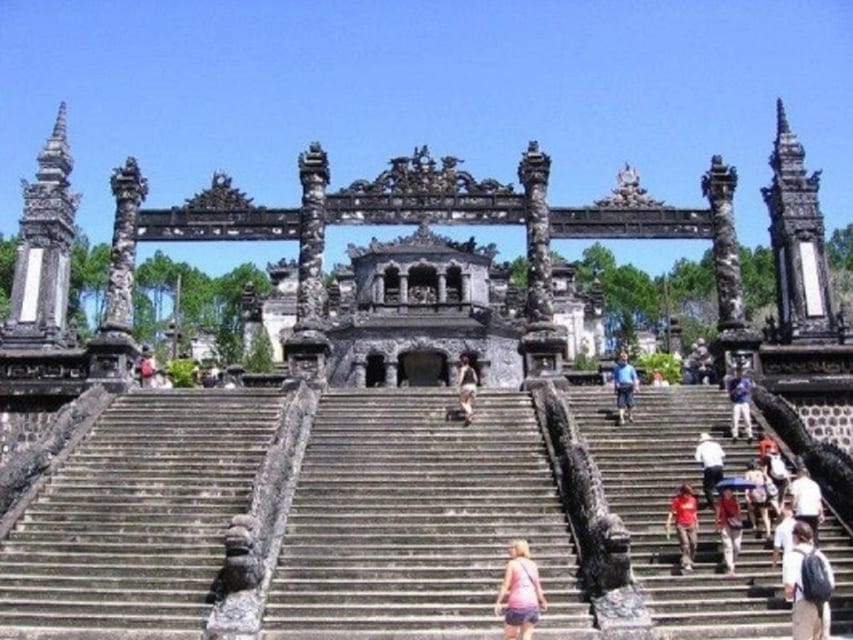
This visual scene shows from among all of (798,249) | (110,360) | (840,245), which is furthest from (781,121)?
(840,245)

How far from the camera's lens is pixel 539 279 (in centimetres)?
1997

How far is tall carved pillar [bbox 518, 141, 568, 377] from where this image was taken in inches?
717

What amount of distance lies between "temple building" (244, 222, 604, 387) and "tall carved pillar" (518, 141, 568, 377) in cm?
1003

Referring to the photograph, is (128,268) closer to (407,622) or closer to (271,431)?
(271,431)

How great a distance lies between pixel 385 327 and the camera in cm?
3288

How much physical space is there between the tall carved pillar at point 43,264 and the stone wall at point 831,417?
17.4 meters

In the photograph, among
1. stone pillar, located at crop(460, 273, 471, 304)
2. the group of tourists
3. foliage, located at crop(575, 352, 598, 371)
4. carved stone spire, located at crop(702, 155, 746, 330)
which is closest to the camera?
the group of tourists

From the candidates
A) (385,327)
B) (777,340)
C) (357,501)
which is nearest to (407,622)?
(357,501)

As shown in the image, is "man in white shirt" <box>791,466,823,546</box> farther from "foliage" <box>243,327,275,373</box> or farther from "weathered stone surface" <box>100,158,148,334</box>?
"foliage" <box>243,327,275,373</box>

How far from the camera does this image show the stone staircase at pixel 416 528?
9.91 meters

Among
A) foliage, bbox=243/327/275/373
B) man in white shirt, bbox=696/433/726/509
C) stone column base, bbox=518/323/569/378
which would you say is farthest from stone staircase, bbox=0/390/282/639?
foliage, bbox=243/327/275/373

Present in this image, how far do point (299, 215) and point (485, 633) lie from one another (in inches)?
533

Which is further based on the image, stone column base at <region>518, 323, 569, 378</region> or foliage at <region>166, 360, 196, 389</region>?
foliage at <region>166, 360, 196, 389</region>

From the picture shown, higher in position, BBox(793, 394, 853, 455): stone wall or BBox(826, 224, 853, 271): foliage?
BBox(826, 224, 853, 271): foliage
